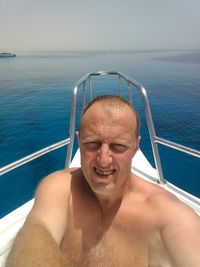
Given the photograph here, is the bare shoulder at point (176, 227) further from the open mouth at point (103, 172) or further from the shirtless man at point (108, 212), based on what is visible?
the open mouth at point (103, 172)

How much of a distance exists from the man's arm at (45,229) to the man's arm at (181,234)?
527mm

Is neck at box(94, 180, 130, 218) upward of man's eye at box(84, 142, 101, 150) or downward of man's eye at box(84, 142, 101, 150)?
downward

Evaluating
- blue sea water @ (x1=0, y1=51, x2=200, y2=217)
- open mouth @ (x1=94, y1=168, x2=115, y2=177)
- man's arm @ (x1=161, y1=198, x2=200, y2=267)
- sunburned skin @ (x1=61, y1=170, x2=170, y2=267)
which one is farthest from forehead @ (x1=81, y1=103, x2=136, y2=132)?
blue sea water @ (x1=0, y1=51, x2=200, y2=217)

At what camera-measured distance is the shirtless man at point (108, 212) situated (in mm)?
1345

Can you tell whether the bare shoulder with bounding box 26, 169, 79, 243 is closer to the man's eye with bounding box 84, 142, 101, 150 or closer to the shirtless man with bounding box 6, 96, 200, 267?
the shirtless man with bounding box 6, 96, 200, 267

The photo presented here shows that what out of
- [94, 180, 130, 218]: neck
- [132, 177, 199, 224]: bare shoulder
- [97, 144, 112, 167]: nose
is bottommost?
[94, 180, 130, 218]: neck

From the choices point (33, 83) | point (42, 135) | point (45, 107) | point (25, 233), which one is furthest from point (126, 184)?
point (33, 83)

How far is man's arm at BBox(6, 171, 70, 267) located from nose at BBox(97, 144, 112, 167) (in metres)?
0.40

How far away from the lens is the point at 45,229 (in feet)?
4.71

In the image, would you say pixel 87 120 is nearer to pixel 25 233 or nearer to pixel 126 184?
pixel 126 184

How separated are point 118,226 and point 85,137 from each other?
0.56 m

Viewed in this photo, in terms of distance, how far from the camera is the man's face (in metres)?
1.44

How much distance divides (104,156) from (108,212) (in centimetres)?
41

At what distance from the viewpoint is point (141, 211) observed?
5.00 ft
